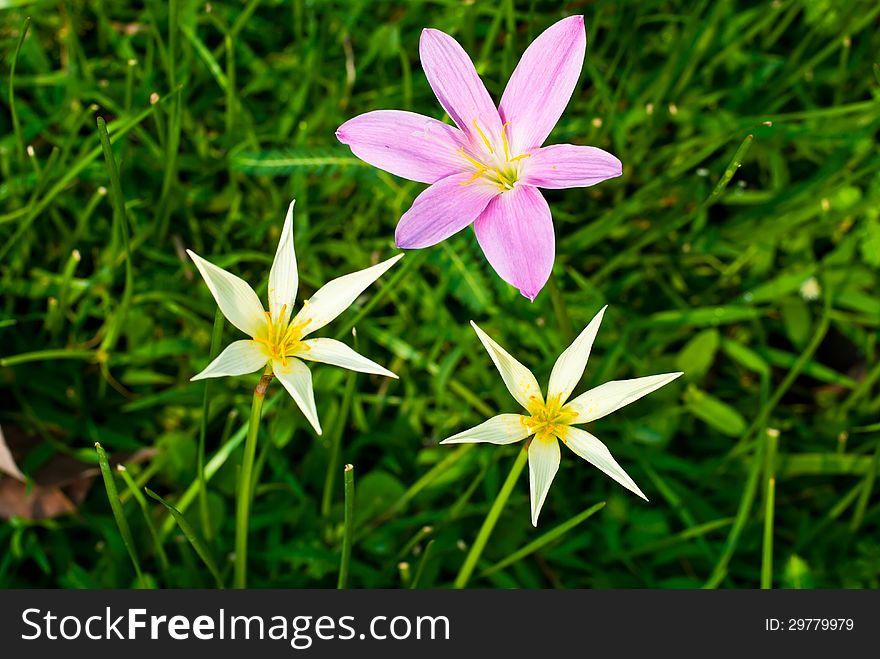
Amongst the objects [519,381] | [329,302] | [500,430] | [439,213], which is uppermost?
[439,213]

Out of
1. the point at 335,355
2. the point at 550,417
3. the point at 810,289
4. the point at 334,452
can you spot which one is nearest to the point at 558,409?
the point at 550,417

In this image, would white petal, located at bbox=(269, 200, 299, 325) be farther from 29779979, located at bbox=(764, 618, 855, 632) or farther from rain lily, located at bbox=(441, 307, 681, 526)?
29779979, located at bbox=(764, 618, 855, 632)

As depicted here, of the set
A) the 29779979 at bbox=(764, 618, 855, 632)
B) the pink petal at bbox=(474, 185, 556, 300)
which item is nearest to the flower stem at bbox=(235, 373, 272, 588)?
the pink petal at bbox=(474, 185, 556, 300)

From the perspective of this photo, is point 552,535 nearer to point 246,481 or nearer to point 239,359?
point 246,481

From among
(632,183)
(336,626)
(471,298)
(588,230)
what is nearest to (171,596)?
(336,626)

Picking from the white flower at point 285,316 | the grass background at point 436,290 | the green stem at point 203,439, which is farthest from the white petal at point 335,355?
the grass background at point 436,290

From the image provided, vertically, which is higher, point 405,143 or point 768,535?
point 405,143
